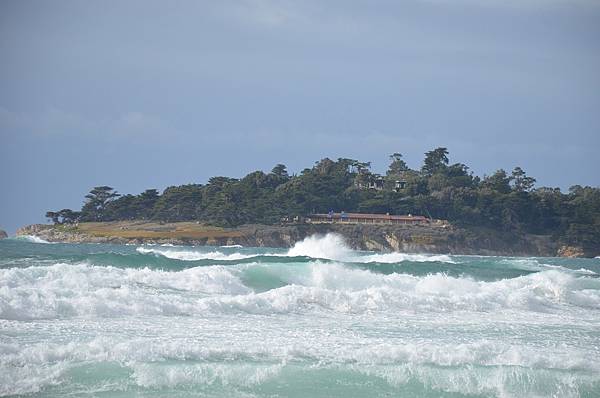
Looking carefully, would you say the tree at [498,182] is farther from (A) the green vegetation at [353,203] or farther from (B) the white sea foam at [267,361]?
(B) the white sea foam at [267,361]

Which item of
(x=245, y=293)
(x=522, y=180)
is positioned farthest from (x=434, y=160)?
(x=245, y=293)

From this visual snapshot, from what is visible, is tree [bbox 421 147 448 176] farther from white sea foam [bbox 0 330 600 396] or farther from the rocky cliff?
white sea foam [bbox 0 330 600 396]

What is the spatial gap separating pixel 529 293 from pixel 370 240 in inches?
2309

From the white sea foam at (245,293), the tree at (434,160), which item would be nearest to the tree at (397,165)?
the tree at (434,160)

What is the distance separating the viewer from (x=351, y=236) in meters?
83.3

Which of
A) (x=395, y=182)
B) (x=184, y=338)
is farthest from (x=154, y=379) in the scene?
(x=395, y=182)

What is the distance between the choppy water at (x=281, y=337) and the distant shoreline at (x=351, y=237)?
5459 centimetres

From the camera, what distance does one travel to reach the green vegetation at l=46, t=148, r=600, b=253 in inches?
3398

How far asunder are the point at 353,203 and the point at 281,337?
3112 inches

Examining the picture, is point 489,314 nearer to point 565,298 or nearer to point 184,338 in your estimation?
point 565,298

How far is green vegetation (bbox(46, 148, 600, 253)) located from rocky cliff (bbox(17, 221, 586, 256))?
1.77 metres

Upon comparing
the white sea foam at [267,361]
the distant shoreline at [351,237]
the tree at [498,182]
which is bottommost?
the white sea foam at [267,361]

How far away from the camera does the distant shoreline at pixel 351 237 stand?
79.7 m

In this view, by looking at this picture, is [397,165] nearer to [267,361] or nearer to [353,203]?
[353,203]
